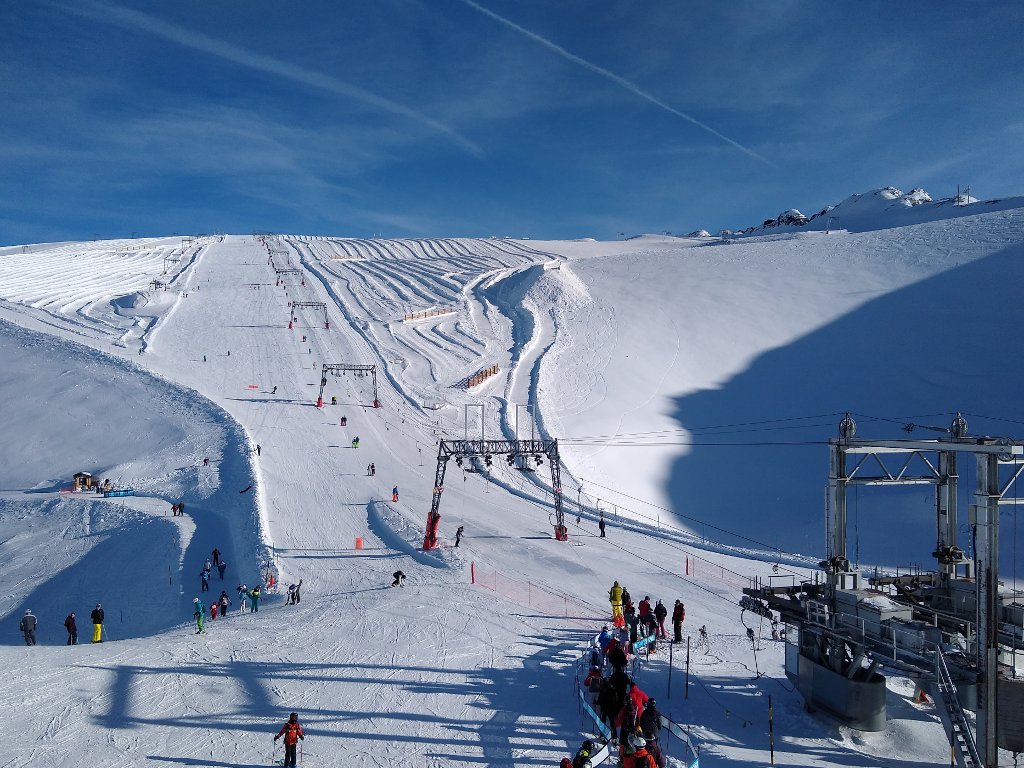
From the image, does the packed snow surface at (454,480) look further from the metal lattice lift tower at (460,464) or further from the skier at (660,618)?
the metal lattice lift tower at (460,464)

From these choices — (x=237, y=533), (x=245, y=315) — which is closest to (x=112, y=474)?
(x=237, y=533)

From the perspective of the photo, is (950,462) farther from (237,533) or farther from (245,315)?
(245,315)

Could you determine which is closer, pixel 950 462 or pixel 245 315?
pixel 950 462

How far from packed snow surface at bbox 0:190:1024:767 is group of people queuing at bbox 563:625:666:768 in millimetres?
705

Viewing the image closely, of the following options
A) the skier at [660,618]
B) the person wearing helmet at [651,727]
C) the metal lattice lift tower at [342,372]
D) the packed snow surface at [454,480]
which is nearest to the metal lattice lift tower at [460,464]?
the packed snow surface at [454,480]

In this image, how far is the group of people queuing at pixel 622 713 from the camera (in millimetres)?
8672

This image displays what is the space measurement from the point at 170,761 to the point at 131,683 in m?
3.19

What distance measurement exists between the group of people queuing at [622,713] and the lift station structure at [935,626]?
343cm

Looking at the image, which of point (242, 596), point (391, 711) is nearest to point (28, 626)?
point (242, 596)

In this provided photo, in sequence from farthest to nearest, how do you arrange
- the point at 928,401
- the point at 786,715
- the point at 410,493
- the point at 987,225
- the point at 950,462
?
1. the point at 987,225
2. the point at 928,401
3. the point at 410,493
4. the point at 950,462
5. the point at 786,715

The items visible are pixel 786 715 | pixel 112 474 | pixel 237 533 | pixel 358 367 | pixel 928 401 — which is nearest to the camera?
pixel 786 715

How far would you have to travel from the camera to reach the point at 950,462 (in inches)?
559

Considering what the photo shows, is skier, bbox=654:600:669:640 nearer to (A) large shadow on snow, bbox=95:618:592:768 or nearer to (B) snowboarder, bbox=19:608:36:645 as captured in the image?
(A) large shadow on snow, bbox=95:618:592:768

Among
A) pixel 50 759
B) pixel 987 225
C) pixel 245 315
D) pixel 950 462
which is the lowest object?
pixel 50 759
